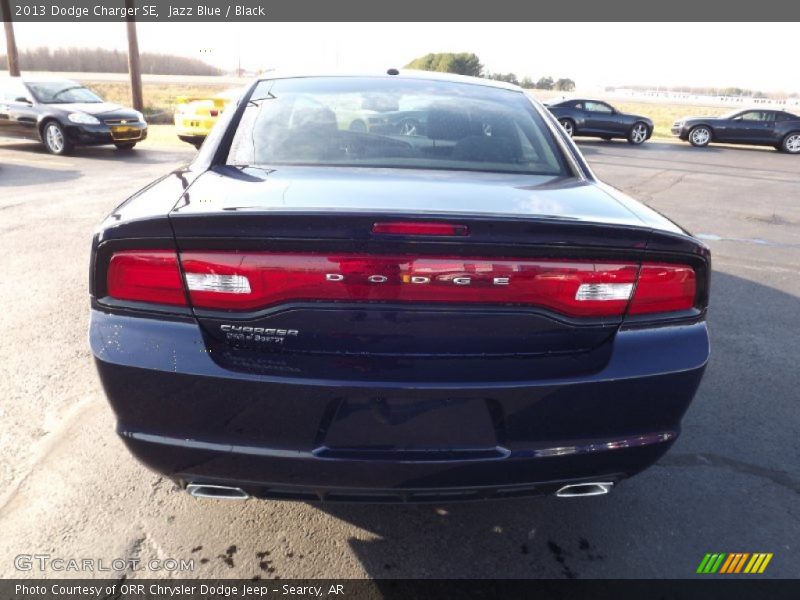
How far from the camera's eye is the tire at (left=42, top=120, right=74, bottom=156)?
40.2ft

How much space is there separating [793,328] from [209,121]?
7.49 meters

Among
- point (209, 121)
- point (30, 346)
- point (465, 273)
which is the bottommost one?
point (30, 346)

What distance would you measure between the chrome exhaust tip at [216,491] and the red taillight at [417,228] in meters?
0.88

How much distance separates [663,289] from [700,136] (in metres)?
21.4

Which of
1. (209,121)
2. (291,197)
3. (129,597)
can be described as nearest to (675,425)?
(291,197)

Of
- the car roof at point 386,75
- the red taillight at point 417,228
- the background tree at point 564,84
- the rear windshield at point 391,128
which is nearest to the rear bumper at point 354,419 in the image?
the red taillight at point 417,228

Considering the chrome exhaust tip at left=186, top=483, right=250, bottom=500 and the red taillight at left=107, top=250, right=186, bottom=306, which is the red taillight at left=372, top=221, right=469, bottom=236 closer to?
the red taillight at left=107, top=250, right=186, bottom=306

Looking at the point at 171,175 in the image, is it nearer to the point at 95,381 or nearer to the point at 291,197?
the point at 291,197

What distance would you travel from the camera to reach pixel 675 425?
188 centimetres

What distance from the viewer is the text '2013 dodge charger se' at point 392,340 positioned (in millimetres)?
1625

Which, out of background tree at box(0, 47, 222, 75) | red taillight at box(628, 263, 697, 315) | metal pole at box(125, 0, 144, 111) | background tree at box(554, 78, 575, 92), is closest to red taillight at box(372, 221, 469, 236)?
red taillight at box(628, 263, 697, 315)

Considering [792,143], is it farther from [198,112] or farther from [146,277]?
[146,277]

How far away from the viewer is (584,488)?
6.19ft

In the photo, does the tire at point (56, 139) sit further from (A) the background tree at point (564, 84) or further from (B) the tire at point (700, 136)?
(A) the background tree at point (564, 84)
